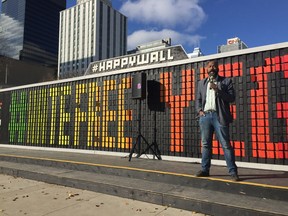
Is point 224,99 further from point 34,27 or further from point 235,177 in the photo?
point 34,27

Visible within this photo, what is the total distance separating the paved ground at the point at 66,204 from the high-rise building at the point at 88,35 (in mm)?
122416

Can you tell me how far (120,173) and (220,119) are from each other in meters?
2.44

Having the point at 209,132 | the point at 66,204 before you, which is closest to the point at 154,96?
the point at 209,132

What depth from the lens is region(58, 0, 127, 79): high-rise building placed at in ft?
419

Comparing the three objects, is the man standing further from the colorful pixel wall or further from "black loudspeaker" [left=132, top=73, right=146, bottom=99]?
"black loudspeaker" [left=132, top=73, right=146, bottom=99]

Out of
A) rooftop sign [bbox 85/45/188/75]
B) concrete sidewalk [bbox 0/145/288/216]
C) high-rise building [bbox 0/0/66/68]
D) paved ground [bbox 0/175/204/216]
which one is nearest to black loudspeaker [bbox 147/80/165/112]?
rooftop sign [bbox 85/45/188/75]

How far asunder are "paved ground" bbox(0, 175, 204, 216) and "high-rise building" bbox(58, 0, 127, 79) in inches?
Answer: 4820

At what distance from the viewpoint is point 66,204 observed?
449 centimetres

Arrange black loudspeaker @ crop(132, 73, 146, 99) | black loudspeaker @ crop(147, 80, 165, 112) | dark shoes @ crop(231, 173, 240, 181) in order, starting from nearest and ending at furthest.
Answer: dark shoes @ crop(231, 173, 240, 181), black loudspeaker @ crop(132, 73, 146, 99), black loudspeaker @ crop(147, 80, 165, 112)

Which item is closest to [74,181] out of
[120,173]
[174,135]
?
[120,173]

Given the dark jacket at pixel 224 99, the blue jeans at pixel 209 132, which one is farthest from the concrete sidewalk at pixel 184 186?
the dark jacket at pixel 224 99

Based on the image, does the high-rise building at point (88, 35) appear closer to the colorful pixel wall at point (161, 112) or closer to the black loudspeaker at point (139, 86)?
the colorful pixel wall at point (161, 112)

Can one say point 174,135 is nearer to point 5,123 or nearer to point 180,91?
point 180,91

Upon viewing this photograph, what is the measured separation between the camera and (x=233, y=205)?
3578 millimetres
